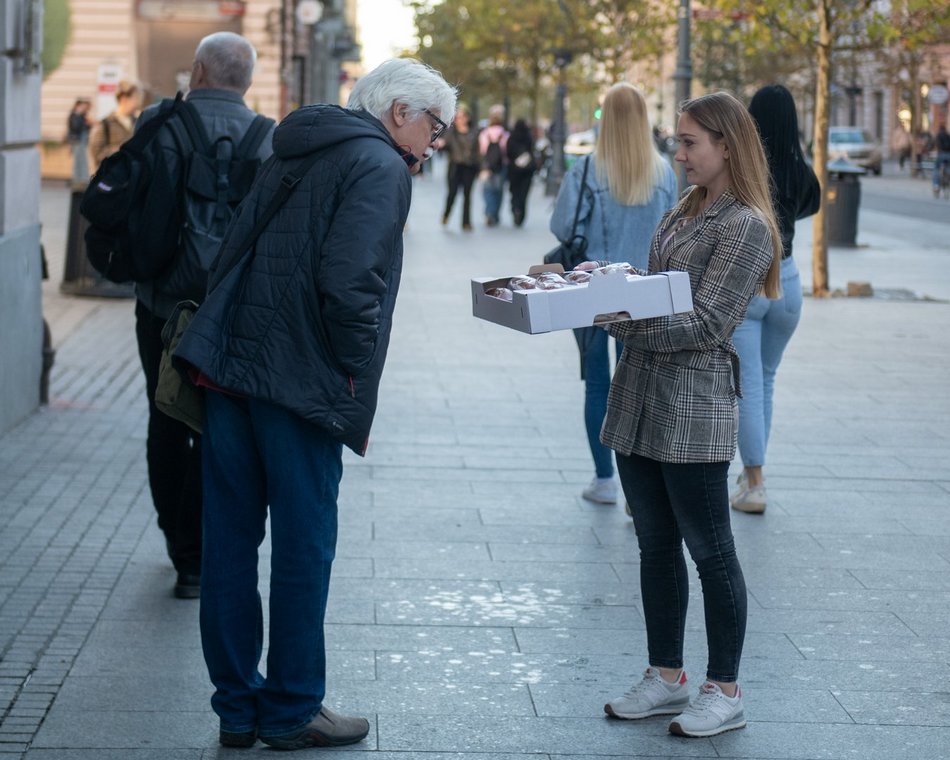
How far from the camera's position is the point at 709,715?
422 centimetres

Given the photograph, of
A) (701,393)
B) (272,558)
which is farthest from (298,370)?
(701,393)

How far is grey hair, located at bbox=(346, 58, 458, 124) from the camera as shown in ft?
12.9

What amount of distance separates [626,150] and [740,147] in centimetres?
233

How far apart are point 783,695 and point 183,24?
3528 centimetres

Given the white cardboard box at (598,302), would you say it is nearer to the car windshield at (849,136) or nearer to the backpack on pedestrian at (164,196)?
the backpack on pedestrian at (164,196)

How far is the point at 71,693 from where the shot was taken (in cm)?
447

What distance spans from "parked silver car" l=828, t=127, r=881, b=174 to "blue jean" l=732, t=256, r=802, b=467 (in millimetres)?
45625

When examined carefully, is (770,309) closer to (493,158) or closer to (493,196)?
(493,158)

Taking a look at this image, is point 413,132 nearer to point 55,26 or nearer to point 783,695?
point 783,695

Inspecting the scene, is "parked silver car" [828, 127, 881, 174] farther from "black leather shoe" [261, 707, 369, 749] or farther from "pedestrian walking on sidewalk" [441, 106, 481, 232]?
"black leather shoe" [261, 707, 369, 749]

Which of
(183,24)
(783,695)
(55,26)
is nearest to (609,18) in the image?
(183,24)

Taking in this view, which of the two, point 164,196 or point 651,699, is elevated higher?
point 164,196

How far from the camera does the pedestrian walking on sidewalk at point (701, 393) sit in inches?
162

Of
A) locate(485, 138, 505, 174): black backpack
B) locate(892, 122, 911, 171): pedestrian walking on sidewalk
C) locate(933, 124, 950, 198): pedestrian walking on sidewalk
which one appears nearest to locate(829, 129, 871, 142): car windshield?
locate(892, 122, 911, 171): pedestrian walking on sidewalk
